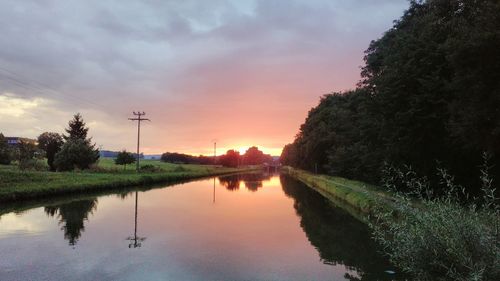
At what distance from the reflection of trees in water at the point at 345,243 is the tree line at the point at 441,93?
3180 mm

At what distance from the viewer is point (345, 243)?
55.3 ft

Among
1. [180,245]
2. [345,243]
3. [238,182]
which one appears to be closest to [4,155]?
[238,182]

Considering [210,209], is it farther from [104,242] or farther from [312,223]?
[104,242]

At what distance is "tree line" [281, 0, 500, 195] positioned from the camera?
16141mm

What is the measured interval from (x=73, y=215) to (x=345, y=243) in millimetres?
14278

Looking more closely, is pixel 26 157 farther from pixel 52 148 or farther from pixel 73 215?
pixel 73 215

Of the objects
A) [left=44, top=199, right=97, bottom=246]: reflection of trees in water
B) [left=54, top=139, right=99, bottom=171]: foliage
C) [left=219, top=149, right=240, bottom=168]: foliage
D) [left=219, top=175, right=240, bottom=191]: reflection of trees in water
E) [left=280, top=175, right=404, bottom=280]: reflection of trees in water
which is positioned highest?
[left=219, top=149, right=240, bottom=168]: foliage

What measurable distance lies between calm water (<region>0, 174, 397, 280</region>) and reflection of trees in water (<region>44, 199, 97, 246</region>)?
5 centimetres

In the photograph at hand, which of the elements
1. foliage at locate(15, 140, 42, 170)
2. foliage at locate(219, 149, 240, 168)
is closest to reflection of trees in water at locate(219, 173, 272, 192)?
foliage at locate(15, 140, 42, 170)

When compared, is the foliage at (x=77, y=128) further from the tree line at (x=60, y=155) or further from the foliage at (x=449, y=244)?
the foliage at (x=449, y=244)

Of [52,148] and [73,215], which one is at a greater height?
[52,148]

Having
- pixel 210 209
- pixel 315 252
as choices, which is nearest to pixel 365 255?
pixel 315 252

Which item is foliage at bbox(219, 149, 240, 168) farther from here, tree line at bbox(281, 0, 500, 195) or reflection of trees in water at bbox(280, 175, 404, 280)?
reflection of trees in water at bbox(280, 175, 404, 280)

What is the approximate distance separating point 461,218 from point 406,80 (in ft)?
61.4
